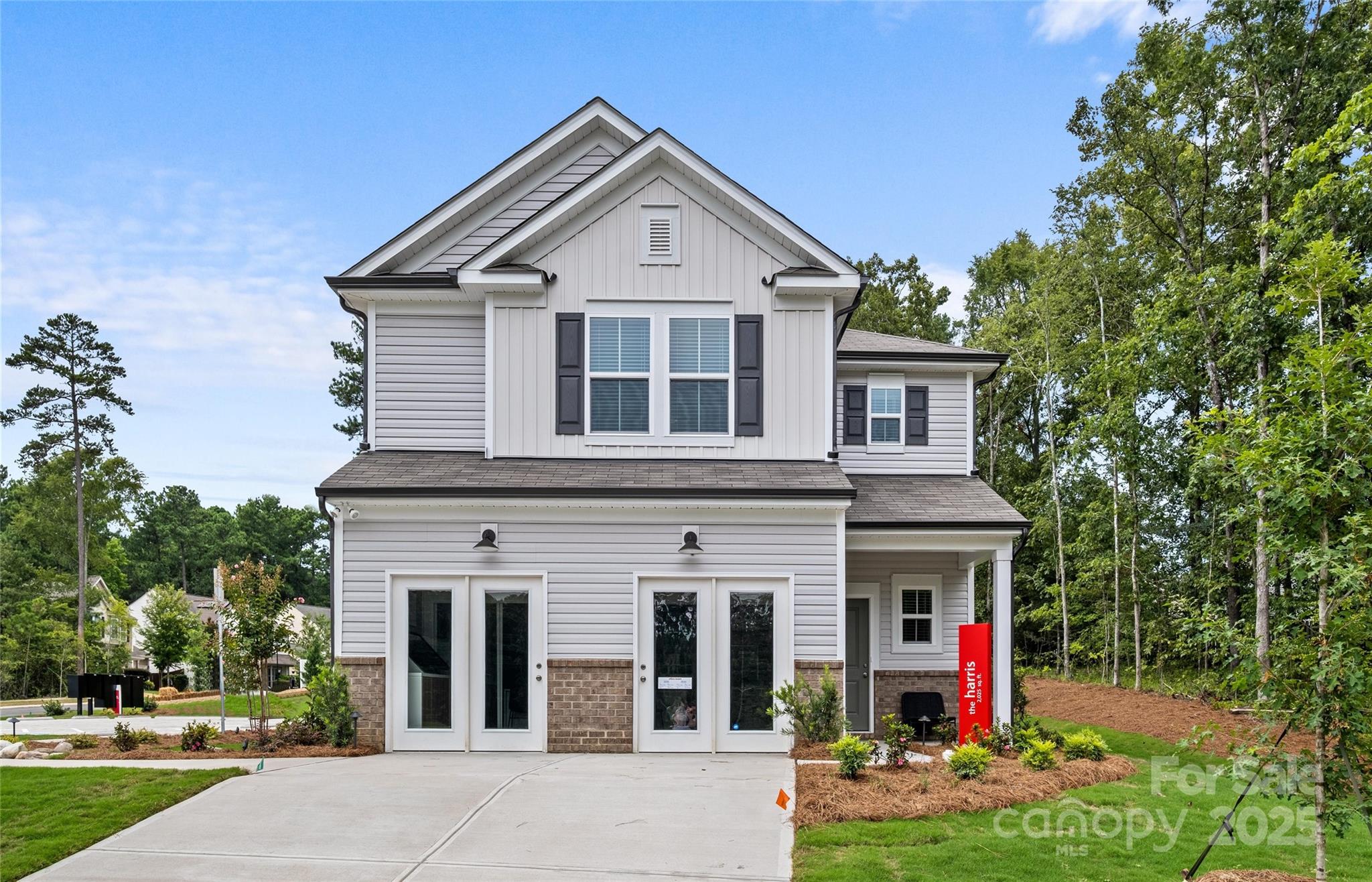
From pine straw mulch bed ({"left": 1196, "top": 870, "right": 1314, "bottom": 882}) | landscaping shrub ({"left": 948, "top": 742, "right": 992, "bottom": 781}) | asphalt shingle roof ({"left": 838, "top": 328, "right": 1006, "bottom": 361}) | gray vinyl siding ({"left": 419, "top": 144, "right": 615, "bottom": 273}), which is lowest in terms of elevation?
landscaping shrub ({"left": 948, "top": 742, "right": 992, "bottom": 781})

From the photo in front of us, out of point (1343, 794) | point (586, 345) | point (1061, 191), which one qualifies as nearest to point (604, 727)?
point (586, 345)

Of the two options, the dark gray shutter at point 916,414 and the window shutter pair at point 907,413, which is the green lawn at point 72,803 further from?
the dark gray shutter at point 916,414

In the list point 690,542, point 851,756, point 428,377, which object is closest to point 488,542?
point 690,542

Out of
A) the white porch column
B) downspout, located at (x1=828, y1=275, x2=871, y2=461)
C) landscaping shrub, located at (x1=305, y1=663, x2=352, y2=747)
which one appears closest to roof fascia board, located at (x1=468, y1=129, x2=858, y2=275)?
downspout, located at (x1=828, y1=275, x2=871, y2=461)

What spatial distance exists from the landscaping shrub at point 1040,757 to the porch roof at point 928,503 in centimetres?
335

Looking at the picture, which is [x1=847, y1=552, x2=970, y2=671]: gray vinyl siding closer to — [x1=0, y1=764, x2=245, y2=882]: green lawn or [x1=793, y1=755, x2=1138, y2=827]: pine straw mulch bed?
[x1=793, y1=755, x2=1138, y2=827]: pine straw mulch bed

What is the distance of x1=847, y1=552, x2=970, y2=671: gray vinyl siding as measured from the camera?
49.1 feet

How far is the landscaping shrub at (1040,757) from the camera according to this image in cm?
1012

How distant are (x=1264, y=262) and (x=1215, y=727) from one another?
41.6ft

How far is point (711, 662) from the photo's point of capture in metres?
12.1

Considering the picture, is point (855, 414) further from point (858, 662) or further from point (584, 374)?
point (584, 374)

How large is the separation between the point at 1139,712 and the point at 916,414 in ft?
25.8

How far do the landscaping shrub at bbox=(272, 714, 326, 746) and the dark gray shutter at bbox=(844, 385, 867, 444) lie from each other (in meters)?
8.61

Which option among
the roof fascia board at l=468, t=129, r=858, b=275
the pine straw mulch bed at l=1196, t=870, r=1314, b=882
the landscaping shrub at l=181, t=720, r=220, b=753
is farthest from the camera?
the roof fascia board at l=468, t=129, r=858, b=275
